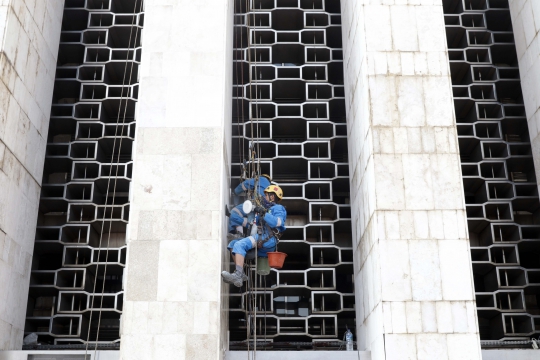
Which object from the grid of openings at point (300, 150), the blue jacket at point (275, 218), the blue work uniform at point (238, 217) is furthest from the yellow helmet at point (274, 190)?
the grid of openings at point (300, 150)

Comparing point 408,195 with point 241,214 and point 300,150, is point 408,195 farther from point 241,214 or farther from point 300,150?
point 300,150

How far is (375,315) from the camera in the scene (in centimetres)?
1284

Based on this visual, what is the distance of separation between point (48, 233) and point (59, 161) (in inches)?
61.5

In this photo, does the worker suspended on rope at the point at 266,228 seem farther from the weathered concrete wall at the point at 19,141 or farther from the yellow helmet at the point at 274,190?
the weathered concrete wall at the point at 19,141

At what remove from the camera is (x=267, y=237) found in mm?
14297

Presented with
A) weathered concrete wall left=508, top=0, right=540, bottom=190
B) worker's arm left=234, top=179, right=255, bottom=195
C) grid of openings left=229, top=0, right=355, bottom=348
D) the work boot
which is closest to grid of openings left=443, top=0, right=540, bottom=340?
weathered concrete wall left=508, top=0, right=540, bottom=190

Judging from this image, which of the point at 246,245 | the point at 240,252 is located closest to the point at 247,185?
the point at 246,245

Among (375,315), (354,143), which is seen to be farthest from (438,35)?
(375,315)

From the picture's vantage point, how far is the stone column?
489 inches

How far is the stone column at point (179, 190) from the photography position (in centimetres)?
1242

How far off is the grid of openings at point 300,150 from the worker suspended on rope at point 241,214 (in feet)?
3.64

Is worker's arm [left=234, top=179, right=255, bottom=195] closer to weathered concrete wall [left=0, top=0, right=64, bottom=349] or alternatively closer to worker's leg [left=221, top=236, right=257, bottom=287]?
worker's leg [left=221, top=236, right=257, bottom=287]

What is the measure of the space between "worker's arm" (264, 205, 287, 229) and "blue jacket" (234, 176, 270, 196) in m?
0.68

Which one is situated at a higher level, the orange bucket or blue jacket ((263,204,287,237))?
blue jacket ((263,204,287,237))
